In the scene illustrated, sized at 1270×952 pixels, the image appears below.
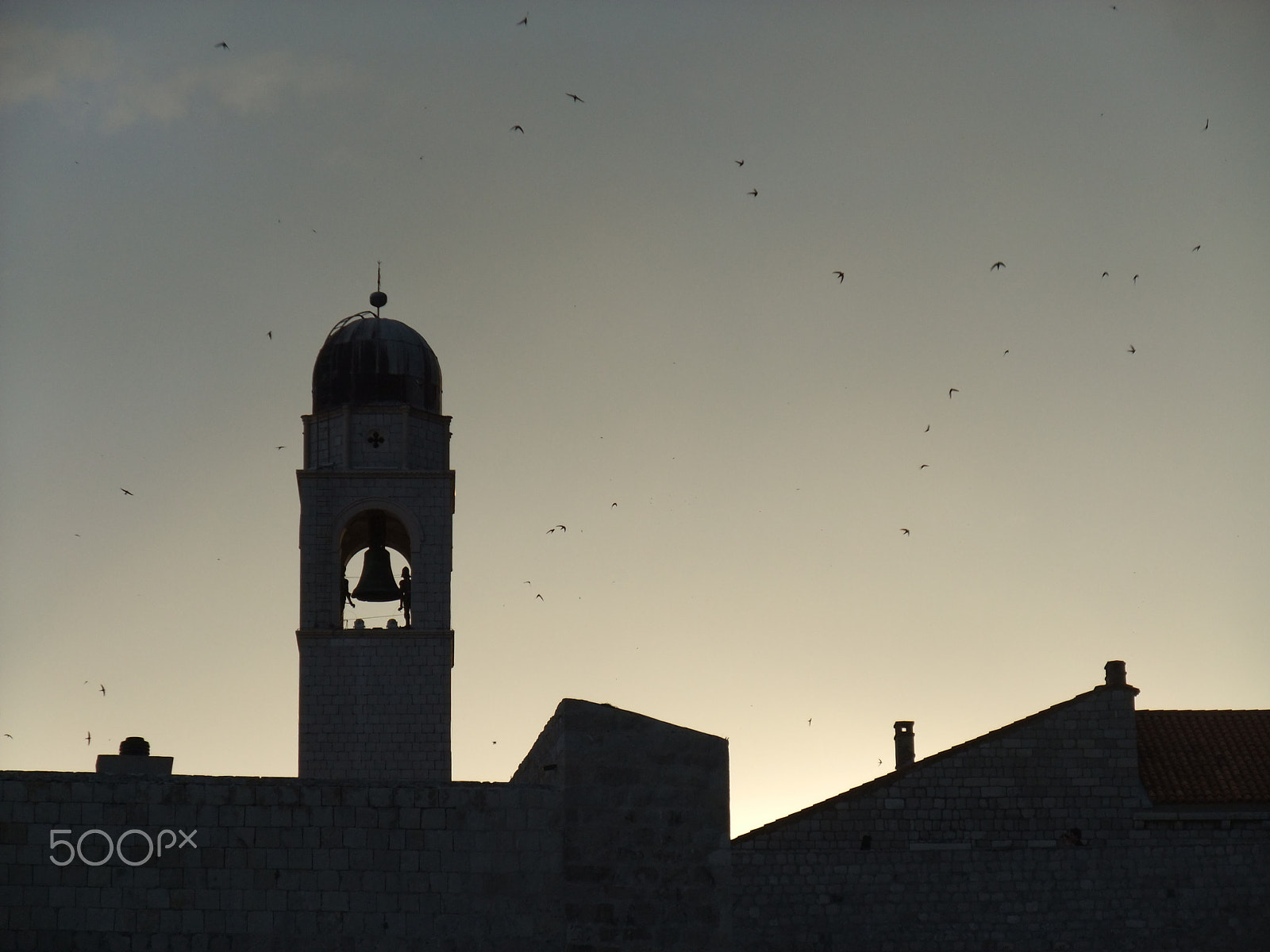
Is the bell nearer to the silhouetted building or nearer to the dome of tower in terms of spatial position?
the silhouetted building

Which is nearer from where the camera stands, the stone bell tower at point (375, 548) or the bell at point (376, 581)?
the stone bell tower at point (375, 548)

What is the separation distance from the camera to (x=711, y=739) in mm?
18594

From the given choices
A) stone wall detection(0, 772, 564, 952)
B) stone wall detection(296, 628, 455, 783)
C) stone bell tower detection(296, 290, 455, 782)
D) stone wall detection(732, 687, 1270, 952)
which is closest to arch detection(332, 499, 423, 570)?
stone bell tower detection(296, 290, 455, 782)

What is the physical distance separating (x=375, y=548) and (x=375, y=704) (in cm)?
284

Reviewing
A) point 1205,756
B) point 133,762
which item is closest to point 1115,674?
point 1205,756

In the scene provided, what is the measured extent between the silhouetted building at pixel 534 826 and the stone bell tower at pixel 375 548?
0.14 ft

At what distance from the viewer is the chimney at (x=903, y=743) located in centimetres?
3300

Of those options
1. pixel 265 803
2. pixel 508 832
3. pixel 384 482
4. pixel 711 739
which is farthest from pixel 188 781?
pixel 384 482

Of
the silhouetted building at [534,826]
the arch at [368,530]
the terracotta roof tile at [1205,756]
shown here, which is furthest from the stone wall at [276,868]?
the arch at [368,530]

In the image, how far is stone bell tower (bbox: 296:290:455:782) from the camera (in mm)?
32438

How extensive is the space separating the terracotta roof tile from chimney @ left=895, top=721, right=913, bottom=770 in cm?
368

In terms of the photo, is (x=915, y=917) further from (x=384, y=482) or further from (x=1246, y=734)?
(x=384, y=482)

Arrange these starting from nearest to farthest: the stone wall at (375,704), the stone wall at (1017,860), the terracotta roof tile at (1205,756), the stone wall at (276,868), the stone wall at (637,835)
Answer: the stone wall at (276,868) → the stone wall at (637,835) → the stone wall at (1017,860) → the terracotta roof tile at (1205,756) → the stone wall at (375,704)

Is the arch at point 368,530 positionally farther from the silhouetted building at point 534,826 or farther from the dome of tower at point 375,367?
the dome of tower at point 375,367
